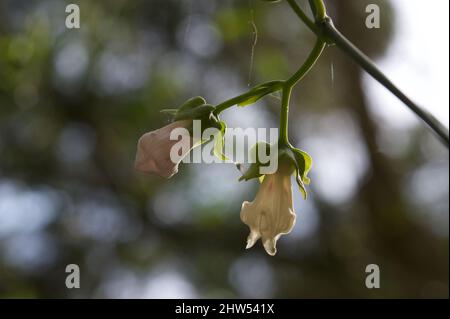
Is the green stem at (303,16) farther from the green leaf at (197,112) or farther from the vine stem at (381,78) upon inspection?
the green leaf at (197,112)

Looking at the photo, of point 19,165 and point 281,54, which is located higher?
point 281,54

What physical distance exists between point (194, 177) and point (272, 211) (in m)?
1.80

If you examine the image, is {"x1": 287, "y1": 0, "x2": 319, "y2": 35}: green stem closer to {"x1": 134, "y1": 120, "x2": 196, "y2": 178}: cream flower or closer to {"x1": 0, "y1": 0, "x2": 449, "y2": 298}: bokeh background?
{"x1": 134, "y1": 120, "x2": 196, "y2": 178}: cream flower

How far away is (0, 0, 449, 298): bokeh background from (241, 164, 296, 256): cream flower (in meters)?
1.57

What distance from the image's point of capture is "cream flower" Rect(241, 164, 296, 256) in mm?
680

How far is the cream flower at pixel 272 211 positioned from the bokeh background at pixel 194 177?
1572 mm

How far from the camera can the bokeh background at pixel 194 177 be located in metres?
2.33

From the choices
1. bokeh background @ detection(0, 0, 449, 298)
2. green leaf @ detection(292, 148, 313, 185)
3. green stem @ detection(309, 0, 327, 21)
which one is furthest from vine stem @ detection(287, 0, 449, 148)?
bokeh background @ detection(0, 0, 449, 298)

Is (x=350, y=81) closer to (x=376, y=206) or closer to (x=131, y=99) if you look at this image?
(x=376, y=206)

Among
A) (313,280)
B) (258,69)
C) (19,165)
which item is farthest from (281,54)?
(19,165)
